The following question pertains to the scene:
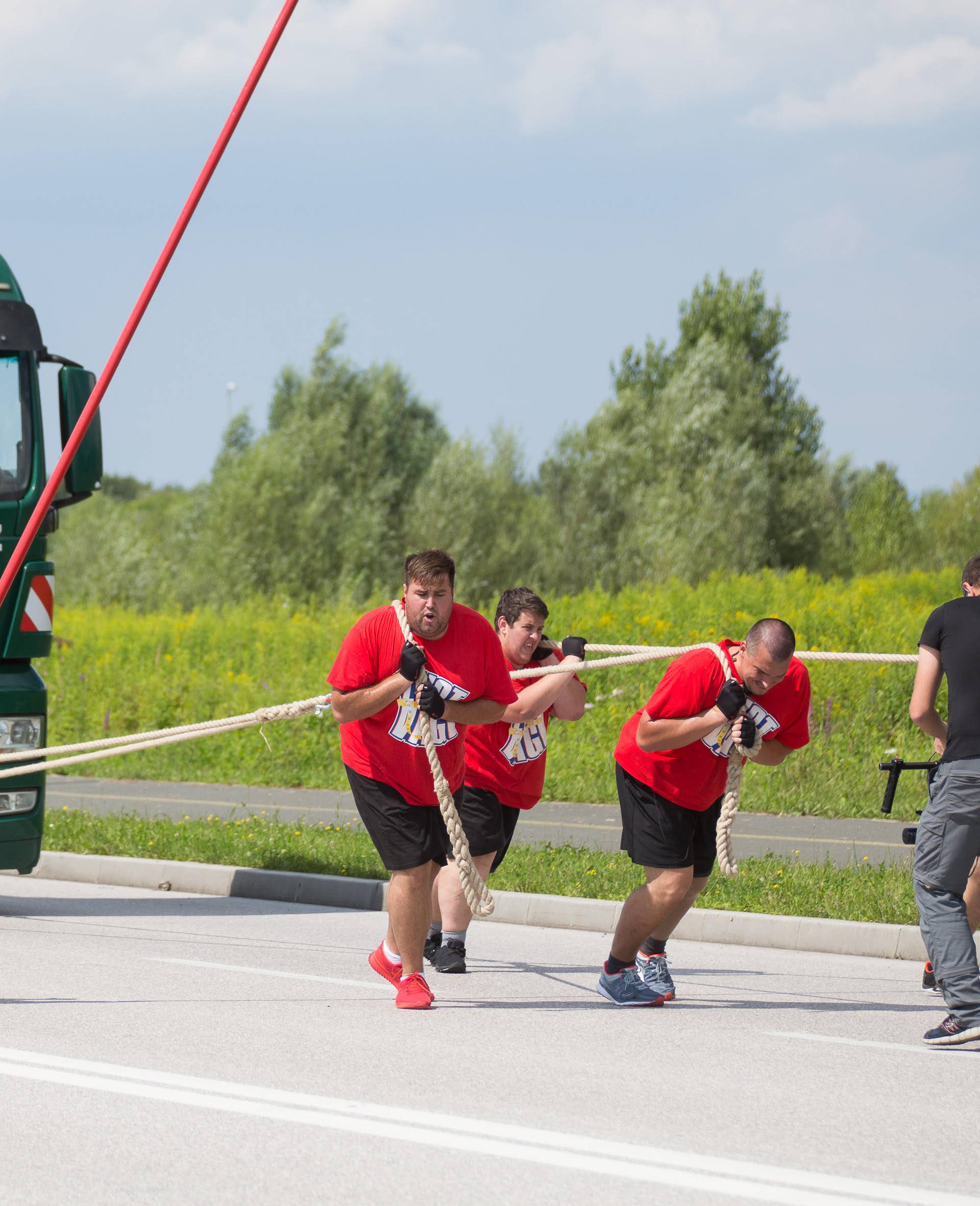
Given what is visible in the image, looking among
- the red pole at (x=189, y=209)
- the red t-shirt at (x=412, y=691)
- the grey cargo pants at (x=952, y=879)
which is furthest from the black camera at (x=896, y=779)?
the red pole at (x=189, y=209)

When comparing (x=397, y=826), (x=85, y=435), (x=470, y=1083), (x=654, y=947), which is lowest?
(x=470, y=1083)

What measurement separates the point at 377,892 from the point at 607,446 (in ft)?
111

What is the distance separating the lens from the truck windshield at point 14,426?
8.50 metres

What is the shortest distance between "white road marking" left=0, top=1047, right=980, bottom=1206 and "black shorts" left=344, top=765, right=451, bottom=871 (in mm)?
1420

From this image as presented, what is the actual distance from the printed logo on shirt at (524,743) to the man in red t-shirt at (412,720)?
0.97m

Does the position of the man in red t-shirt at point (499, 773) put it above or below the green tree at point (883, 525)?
below

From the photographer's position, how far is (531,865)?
387 inches

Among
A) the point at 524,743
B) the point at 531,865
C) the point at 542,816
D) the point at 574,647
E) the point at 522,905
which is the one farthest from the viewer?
the point at 542,816

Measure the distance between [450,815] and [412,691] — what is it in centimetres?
53

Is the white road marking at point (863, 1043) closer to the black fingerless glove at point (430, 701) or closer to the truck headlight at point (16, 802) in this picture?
the black fingerless glove at point (430, 701)

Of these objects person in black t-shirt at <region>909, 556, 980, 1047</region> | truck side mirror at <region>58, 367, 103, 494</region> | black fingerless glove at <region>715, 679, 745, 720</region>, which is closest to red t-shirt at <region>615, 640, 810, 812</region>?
black fingerless glove at <region>715, 679, 745, 720</region>

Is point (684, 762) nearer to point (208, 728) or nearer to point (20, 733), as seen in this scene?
point (208, 728)

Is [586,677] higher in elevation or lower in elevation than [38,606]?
lower

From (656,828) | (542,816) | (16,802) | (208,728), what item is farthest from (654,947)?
(542,816)
